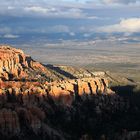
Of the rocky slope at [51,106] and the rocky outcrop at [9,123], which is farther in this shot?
the rocky slope at [51,106]

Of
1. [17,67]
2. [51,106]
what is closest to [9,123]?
[51,106]

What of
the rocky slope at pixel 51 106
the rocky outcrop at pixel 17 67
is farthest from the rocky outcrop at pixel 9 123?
the rocky outcrop at pixel 17 67

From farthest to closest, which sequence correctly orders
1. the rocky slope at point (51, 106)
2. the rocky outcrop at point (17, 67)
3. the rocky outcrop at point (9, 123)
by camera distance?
the rocky outcrop at point (17, 67) < the rocky slope at point (51, 106) < the rocky outcrop at point (9, 123)

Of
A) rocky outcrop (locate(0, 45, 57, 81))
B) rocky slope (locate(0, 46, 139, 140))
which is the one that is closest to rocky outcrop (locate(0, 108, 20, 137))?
rocky slope (locate(0, 46, 139, 140))

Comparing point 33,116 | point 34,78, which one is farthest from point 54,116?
point 34,78

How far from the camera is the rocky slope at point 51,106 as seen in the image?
89562mm

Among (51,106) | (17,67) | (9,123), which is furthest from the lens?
(17,67)

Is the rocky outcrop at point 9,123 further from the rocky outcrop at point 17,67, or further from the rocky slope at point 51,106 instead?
the rocky outcrop at point 17,67

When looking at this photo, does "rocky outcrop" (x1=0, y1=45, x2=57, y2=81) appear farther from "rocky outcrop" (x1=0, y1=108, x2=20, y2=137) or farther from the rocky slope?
"rocky outcrop" (x1=0, y1=108, x2=20, y2=137)

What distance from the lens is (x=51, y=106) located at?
106 m

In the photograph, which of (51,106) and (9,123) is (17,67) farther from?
(9,123)

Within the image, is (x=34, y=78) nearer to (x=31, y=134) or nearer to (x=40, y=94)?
(x=40, y=94)

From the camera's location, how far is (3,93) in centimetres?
10056

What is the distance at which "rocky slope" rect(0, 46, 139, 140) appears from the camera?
8956cm
